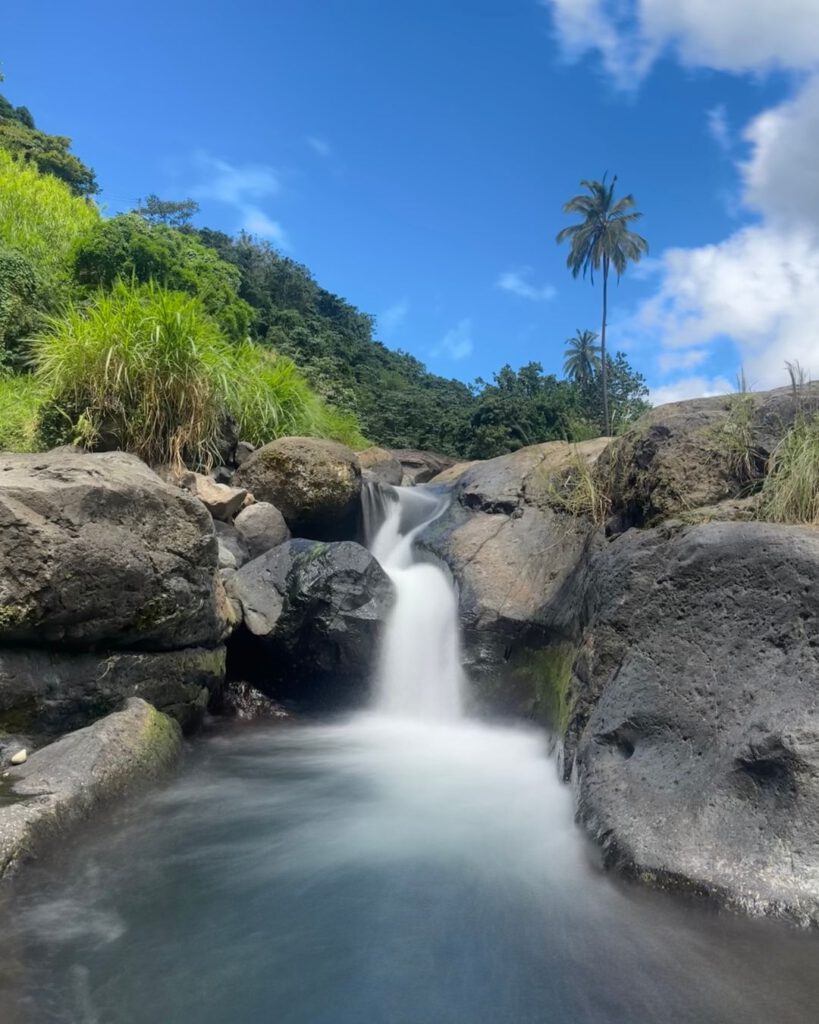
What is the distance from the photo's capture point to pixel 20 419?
889cm

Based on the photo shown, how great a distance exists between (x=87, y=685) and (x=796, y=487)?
16.2ft

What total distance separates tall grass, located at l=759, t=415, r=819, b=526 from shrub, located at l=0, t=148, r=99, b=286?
40.3ft

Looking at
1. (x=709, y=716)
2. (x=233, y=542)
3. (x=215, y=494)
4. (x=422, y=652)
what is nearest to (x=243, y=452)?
(x=215, y=494)

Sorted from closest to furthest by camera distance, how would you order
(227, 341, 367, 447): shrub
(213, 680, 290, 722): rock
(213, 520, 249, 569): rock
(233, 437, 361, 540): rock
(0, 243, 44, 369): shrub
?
(213, 680, 290, 722): rock → (213, 520, 249, 569): rock → (233, 437, 361, 540): rock → (227, 341, 367, 447): shrub → (0, 243, 44, 369): shrub

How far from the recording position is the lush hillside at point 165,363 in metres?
8.26

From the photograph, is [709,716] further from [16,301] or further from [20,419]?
[16,301]

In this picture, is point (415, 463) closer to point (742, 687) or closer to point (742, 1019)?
point (742, 687)

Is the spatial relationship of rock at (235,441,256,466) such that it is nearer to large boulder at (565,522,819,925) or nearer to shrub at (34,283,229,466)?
shrub at (34,283,229,466)

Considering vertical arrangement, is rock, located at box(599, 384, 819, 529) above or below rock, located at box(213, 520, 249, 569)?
above

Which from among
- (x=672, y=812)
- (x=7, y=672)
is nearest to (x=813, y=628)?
(x=672, y=812)

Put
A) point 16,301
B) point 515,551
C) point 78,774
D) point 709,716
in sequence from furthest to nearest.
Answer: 1. point 16,301
2. point 515,551
3. point 78,774
4. point 709,716

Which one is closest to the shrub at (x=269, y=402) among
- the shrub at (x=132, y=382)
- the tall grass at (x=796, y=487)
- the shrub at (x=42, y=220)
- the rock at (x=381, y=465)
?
the shrub at (x=132, y=382)

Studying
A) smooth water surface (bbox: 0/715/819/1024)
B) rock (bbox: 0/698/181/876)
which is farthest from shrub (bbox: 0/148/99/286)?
smooth water surface (bbox: 0/715/819/1024)

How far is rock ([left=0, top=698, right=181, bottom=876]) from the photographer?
3.57 metres
